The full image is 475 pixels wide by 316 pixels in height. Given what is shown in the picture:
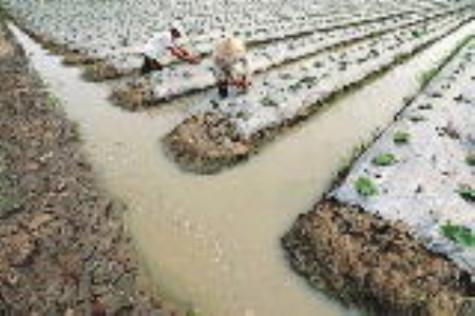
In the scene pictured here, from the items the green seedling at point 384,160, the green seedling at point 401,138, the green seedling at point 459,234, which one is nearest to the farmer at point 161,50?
the green seedling at point 401,138

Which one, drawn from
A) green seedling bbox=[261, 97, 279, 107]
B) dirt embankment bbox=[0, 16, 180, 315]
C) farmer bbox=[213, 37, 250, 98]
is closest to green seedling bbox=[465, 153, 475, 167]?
green seedling bbox=[261, 97, 279, 107]

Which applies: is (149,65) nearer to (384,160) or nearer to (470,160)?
(384,160)

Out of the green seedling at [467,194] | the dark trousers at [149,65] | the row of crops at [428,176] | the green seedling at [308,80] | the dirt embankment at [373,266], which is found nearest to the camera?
the dirt embankment at [373,266]

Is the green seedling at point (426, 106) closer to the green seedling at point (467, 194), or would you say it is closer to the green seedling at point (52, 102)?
the green seedling at point (467, 194)

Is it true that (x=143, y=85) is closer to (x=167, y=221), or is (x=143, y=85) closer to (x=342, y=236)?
(x=167, y=221)

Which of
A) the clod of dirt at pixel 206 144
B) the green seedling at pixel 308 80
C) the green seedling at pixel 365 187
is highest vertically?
the green seedling at pixel 365 187
